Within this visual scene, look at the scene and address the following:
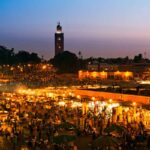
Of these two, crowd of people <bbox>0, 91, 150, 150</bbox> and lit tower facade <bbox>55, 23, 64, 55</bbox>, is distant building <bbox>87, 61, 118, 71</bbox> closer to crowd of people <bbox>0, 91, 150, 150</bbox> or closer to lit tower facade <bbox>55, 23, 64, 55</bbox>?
lit tower facade <bbox>55, 23, 64, 55</bbox>

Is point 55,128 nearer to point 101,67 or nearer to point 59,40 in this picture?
point 101,67

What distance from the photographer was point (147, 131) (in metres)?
18.0

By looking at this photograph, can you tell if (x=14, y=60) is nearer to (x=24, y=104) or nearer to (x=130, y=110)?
(x=24, y=104)

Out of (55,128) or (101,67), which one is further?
(101,67)

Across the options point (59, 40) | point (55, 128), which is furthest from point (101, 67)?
point (55, 128)

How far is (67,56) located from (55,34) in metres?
53.1

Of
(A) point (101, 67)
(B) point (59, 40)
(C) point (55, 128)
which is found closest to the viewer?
(C) point (55, 128)

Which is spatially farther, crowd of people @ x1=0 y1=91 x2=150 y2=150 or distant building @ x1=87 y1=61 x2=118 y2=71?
distant building @ x1=87 y1=61 x2=118 y2=71

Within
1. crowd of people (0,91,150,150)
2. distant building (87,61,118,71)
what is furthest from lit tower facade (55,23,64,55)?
crowd of people (0,91,150,150)

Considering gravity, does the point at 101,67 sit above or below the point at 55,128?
above

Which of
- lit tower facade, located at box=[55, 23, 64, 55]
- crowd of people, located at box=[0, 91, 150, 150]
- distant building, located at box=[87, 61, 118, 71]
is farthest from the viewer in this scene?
lit tower facade, located at box=[55, 23, 64, 55]

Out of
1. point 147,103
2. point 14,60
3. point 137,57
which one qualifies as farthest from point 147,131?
point 137,57

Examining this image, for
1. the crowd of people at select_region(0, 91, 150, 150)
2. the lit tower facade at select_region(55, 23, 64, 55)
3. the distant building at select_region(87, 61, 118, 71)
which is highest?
the lit tower facade at select_region(55, 23, 64, 55)

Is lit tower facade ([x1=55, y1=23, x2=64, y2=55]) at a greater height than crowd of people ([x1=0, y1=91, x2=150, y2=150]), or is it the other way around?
lit tower facade ([x1=55, y1=23, x2=64, y2=55])
